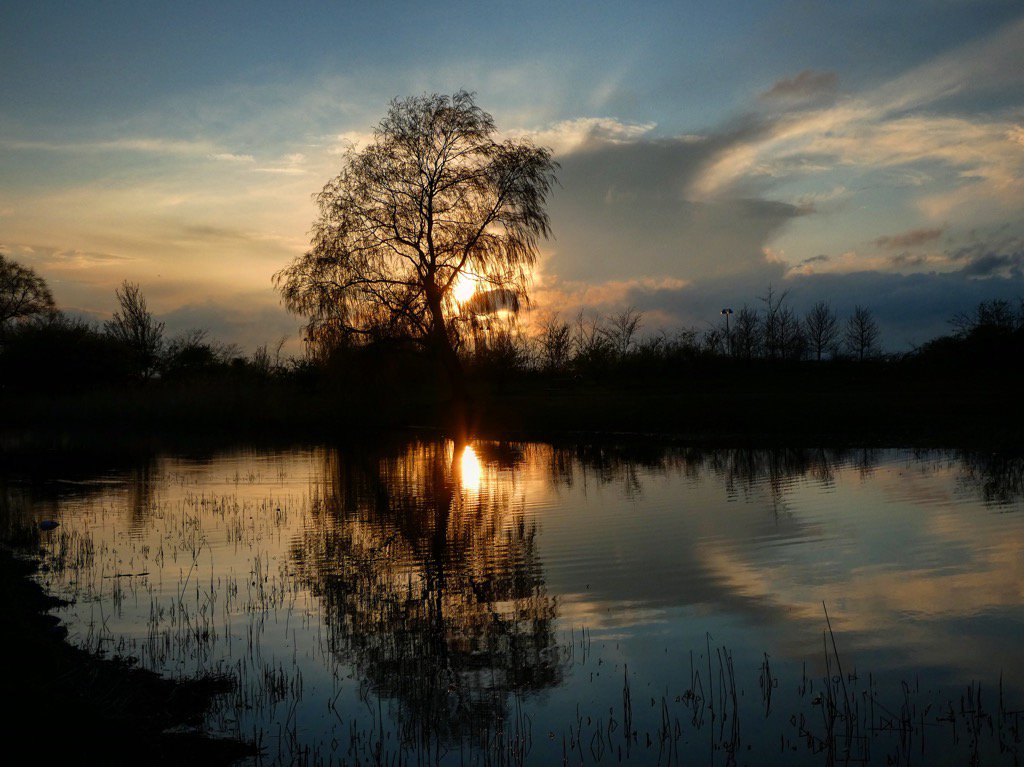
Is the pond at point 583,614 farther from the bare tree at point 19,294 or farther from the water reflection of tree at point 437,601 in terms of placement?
the bare tree at point 19,294

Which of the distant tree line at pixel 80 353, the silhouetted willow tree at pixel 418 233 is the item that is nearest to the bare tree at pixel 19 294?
the distant tree line at pixel 80 353

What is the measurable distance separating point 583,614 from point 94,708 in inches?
179

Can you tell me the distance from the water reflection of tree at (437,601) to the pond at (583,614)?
0.12 ft

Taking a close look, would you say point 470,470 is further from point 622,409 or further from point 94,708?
point 94,708

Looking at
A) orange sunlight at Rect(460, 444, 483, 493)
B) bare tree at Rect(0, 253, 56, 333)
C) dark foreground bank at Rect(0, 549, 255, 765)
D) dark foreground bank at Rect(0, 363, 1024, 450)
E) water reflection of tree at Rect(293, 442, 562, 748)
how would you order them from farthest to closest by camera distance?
bare tree at Rect(0, 253, 56, 333) < dark foreground bank at Rect(0, 363, 1024, 450) < orange sunlight at Rect(460, 444, 483, 493) < water reflection of tree at Rect(293, 442, 562, 748) < dark foreground bank at Rect(0, 549, 255, 765)

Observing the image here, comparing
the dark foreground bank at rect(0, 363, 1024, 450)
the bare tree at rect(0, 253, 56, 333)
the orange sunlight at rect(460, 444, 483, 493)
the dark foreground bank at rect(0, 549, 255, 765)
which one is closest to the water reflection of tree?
the dark foreground bank at rect(0, 549, 255, 765)

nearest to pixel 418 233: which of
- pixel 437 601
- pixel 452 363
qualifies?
pixel 452 363

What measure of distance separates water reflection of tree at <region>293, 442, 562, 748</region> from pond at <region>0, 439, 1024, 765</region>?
38mm

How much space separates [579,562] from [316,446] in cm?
2238

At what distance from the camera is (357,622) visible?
26.7ft

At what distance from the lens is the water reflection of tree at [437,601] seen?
20.7ft

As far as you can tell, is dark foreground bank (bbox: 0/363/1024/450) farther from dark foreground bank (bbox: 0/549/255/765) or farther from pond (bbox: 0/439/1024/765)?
dark foreground bank (bbox: 0/549/255/765)

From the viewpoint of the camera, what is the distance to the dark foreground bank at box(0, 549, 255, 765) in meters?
4.81

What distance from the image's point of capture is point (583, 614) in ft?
27.6
